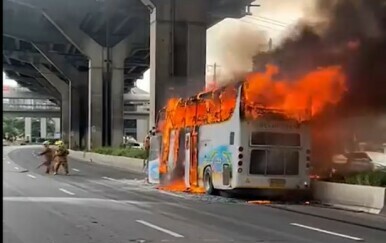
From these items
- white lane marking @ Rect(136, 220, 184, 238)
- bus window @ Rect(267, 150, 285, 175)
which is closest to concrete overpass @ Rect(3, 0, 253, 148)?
white lane marking @ Rect(136, 220, 184, 238)

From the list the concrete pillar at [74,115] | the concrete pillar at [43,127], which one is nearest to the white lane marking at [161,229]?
the concrete pillar at [74,115]

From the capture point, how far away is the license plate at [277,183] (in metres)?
17.6

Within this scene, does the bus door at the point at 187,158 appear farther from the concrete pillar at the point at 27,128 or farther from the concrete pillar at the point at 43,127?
the concrete pillar at the point at 43,127

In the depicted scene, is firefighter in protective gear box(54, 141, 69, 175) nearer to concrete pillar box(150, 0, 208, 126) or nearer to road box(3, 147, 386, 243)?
concrete pillar box(150, 0, 208, 126)

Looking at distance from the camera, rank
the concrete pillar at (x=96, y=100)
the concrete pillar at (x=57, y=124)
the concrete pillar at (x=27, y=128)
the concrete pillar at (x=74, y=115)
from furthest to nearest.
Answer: the concrete pillar at (x=57, y=124)
the concrete pillar at (x=27, y=128)
the concrete pillar at (x=74, y=115)
the concrete pillar at (x=96, y=100)

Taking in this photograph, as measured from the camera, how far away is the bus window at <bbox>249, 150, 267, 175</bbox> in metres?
17.5

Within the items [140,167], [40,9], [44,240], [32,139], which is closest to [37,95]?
[32,139]

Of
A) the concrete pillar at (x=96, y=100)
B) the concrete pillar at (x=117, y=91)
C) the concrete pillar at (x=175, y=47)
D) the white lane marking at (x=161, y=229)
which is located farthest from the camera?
the concrete pillar at (x=117, y=91)

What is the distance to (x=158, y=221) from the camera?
1268cm

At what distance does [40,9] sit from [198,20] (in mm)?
11420

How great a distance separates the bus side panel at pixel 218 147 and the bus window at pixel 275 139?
1.53 ft

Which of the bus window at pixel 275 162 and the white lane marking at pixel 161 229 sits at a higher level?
the bus window at pixel 275 162

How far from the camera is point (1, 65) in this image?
12.6 ft

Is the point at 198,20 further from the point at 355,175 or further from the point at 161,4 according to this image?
the point at 355,175
